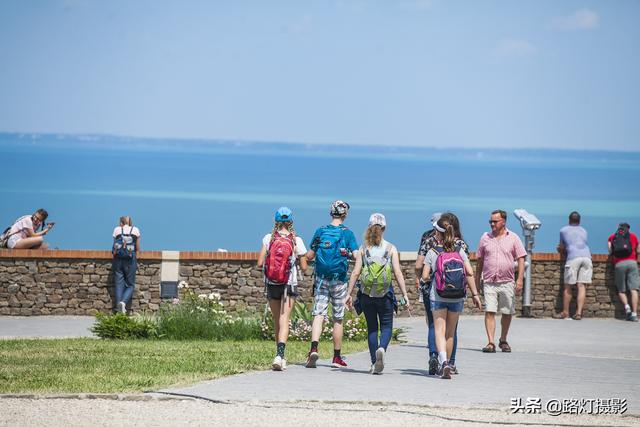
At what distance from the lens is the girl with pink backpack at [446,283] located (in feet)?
44.8

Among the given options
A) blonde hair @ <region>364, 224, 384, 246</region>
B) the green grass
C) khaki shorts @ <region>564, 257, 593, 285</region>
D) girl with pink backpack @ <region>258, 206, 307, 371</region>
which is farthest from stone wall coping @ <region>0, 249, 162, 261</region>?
blonde hair @ <region>364, 224, 384, 246</region>

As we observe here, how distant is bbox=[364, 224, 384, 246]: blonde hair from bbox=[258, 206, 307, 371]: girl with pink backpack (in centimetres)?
74

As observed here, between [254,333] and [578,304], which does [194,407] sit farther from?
[578,304]

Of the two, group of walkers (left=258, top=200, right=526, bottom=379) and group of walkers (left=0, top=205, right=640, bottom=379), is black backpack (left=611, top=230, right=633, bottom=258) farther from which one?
group of walkers (left=258, top=200, right=526, bottom=379)

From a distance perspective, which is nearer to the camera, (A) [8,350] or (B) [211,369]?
(B) [211,369]

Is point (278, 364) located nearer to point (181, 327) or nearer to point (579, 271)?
point (181, 327)

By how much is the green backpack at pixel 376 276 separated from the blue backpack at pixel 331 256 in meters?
0.48

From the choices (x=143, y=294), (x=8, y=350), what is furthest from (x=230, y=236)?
(x=8, y=350)

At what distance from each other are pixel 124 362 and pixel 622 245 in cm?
1109

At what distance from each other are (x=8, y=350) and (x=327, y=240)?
4268 millimetres

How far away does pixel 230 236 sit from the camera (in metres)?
81.0

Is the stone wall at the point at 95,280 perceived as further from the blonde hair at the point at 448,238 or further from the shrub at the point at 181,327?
the blonde hair at the point at 448,238

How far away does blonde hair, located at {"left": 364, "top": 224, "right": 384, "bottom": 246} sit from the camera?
1394 centimetres

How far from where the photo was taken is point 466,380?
13555 mm
